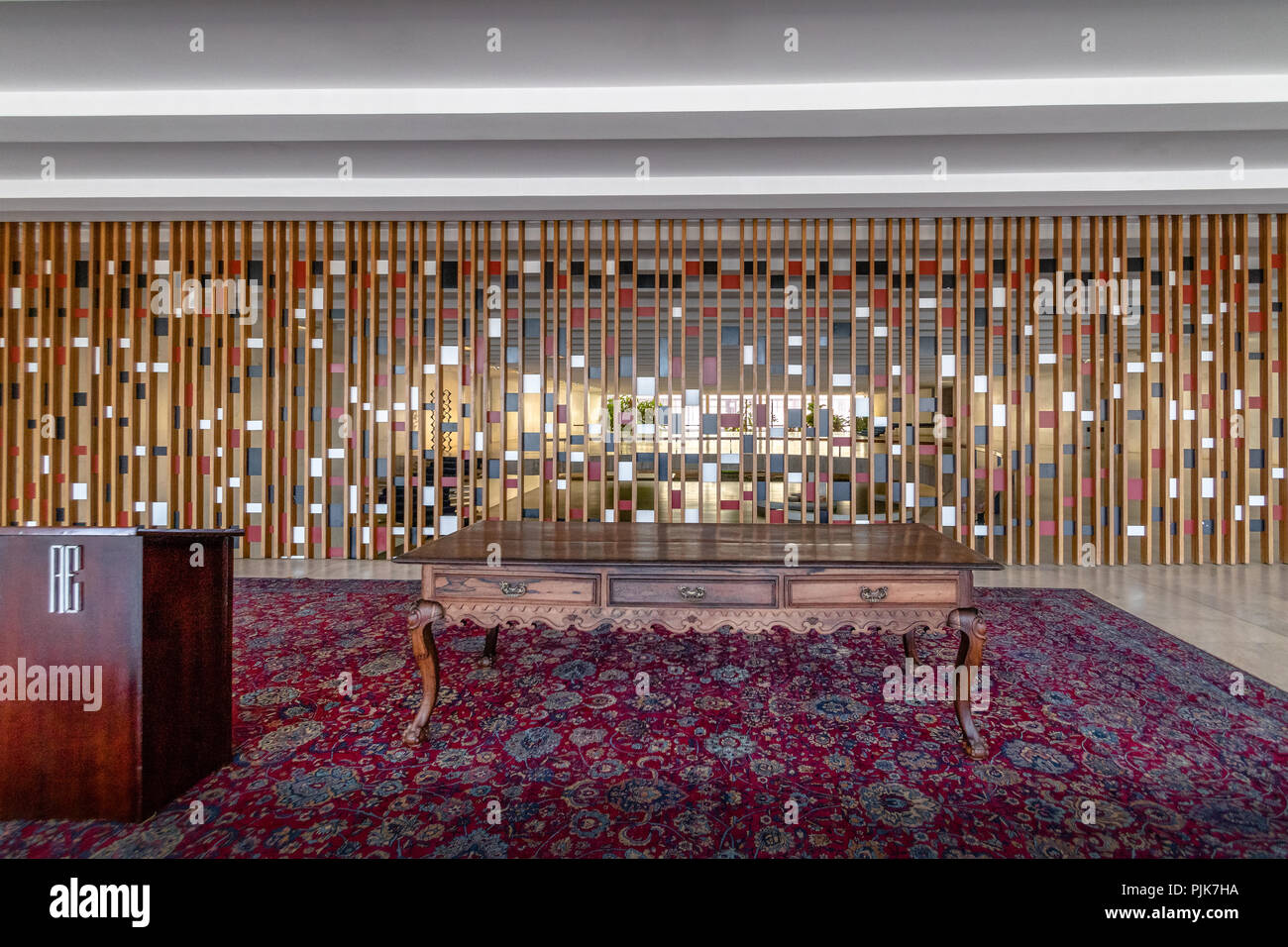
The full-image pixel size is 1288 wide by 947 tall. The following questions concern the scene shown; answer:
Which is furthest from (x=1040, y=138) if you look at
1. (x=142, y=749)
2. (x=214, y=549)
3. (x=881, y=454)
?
(x=142, y=749)

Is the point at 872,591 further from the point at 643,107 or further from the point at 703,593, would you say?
the point at 643,107

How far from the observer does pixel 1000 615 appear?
3.72 meters

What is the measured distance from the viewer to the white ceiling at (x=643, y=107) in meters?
3.04

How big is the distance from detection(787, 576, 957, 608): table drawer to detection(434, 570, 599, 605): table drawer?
738 millimetres

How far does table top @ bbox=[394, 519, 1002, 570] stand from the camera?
2061 millimetres

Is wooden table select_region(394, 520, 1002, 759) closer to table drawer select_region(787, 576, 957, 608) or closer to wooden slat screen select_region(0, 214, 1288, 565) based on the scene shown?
table drawer select_region(787, 576, 957, 608)

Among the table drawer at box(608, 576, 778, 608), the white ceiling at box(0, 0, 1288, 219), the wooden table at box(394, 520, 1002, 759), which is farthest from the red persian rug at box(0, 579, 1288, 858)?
the white ceiling at box(0, 0, 1288, 219)

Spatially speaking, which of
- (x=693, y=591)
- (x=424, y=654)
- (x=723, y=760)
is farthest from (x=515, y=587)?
(x=723, y=760)

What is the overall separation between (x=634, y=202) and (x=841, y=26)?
2.12m

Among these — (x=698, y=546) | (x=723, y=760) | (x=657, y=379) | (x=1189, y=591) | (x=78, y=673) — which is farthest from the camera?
(x=657, y=379)

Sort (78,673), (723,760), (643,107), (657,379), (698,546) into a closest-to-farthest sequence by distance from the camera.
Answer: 1. (78,673)
2. (723,760)
3. (698,546)
4. (643,107)
5. (657,379)

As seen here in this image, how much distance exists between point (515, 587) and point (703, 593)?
684mm

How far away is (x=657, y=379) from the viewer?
17.6ft

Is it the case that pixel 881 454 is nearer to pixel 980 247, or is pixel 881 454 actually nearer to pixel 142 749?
pixel 980 247
